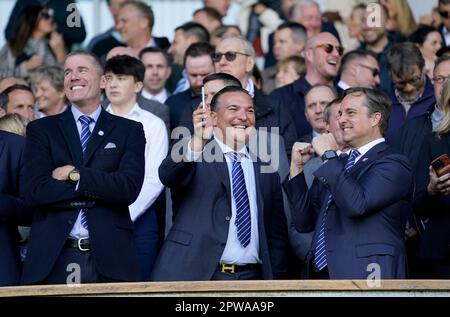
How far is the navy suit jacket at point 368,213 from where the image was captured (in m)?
8.90

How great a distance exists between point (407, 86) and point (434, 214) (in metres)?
1.91

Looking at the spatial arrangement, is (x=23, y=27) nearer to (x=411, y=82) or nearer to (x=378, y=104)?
(x=411, y=82)

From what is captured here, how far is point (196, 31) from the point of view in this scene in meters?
13.2

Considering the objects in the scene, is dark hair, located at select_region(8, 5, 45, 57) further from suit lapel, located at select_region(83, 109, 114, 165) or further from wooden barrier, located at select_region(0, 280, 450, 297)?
wooden barrier, located at select_region(0, 280, 450, 297)

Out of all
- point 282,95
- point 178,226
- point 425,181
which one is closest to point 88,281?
point 178,226

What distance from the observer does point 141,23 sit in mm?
13492

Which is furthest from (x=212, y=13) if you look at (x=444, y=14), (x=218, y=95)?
(x=218, y=95)

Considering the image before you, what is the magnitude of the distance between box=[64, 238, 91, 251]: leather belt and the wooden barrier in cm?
108

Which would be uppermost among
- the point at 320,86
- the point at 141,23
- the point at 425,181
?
the point at 141,23

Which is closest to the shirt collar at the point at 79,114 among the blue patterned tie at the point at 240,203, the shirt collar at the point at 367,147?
the blue patterned tie at the point at 240,203

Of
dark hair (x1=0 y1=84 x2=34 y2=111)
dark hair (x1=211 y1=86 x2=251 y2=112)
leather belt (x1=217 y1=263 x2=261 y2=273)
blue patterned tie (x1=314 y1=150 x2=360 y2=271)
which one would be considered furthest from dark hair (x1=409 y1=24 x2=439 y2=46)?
leather belt (x1=217 y1=263 x2=261 y2=273)

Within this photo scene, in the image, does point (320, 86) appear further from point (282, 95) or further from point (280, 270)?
point (280, 270)

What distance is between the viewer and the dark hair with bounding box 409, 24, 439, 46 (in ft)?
43.3

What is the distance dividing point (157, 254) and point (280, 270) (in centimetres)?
108
